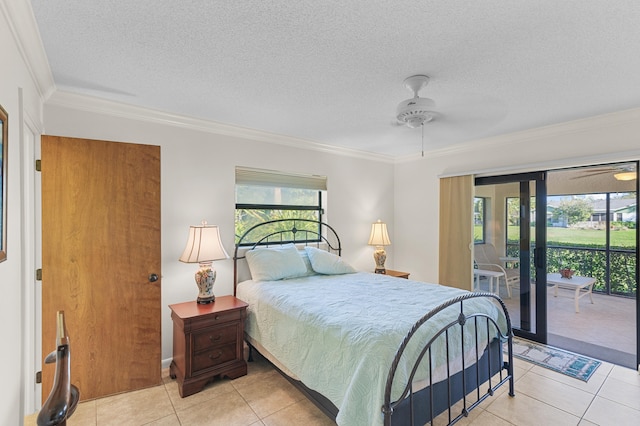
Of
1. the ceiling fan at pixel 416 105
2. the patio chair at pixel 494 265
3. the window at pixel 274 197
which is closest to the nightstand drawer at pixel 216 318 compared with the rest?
the window at pixel 274 197

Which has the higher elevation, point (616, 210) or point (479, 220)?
point (616, 210)

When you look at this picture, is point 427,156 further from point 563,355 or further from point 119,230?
point 119,230

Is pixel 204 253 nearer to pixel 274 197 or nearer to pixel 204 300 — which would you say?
pixel 204 300

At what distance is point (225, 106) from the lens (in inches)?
111

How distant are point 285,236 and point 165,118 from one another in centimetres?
191

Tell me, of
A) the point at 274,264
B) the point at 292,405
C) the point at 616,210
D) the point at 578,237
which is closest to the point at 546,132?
the point at 616,210

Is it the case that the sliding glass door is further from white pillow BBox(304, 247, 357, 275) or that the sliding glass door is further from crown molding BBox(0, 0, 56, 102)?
crown molding BBox(0, 0, 56, 102)

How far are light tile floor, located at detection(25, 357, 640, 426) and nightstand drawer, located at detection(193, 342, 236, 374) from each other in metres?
0.19

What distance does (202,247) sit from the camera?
2818 millimetres

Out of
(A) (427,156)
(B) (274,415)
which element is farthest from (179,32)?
(A) (427,156)

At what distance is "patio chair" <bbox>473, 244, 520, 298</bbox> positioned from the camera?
3795 mm

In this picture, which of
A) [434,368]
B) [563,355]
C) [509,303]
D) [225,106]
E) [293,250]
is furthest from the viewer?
[509,303]

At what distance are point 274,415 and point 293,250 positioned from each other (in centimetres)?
168

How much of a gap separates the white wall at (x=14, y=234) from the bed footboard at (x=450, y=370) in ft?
6.28
